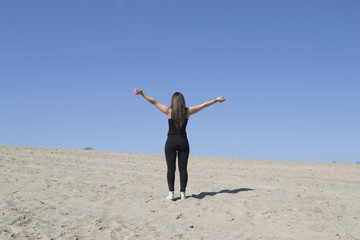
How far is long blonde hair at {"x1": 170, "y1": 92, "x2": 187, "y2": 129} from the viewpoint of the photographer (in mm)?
7500

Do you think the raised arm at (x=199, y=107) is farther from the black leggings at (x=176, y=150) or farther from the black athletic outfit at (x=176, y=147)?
the black leggings at (x=176, y=150)

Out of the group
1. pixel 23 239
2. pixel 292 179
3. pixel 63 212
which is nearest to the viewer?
pixel 23 239

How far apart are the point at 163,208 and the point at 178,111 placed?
2203mm

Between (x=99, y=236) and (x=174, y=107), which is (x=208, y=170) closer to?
(x=174, y=107)

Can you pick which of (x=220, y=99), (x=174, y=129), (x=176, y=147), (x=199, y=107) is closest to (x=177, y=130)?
(x=174, y=129)

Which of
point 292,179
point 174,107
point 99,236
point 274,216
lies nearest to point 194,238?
point 99,236

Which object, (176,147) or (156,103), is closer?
(176,147)

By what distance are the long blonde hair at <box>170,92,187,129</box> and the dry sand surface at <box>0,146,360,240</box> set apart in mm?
1876

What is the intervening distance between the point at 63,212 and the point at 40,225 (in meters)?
0.70

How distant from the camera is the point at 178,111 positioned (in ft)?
24.6

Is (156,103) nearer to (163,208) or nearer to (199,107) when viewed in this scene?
(199,107)

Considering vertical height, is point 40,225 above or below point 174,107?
below

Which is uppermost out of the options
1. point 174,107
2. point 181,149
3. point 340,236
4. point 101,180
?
point 174,107

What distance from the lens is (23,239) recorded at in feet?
17.0
